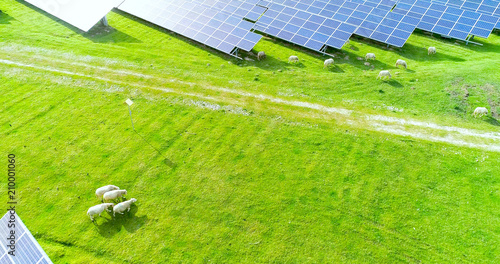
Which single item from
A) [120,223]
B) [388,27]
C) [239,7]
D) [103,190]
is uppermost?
[239,7]

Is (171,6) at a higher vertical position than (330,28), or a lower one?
higher

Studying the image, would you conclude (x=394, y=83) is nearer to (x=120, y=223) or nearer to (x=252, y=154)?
(x=252, y=154)

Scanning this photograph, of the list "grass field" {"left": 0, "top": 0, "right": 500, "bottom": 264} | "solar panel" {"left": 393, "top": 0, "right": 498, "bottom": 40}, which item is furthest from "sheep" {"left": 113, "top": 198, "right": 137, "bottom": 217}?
"solar panel" {"left": 393, "top": 0, "right": 498, "bottom": 40}

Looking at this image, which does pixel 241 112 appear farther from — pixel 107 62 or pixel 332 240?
pixel 107 62

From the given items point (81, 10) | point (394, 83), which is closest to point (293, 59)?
point (394, 83)

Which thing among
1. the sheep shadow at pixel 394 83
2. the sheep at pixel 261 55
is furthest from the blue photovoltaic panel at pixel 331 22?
the sheep shadow at pixel 394 83

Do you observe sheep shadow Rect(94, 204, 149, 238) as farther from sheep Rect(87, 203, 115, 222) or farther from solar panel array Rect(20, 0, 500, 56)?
solar panel array Rect(20, 0, 500, 56)

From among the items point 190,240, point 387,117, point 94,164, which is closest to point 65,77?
point 94,164

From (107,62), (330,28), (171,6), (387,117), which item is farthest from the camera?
(171,6)
